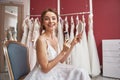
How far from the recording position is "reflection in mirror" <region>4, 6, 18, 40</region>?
10.8 feet

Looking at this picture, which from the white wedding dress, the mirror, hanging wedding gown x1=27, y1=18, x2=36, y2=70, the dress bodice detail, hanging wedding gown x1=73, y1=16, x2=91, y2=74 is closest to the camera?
the white wedding dress

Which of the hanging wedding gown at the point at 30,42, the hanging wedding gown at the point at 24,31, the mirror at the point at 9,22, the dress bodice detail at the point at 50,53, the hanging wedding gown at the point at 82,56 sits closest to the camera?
the dress bodice detail at the point at 50,53

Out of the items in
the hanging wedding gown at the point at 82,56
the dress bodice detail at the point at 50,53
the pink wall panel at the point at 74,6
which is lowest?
the hanging wedding gown at the point at 82,56

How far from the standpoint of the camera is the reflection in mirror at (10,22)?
10.8ft

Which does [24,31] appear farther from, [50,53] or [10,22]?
[50,53]

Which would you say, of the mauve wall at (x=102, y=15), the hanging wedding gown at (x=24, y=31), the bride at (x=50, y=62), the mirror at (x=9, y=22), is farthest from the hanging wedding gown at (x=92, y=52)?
the bride at (x=50, y=62)

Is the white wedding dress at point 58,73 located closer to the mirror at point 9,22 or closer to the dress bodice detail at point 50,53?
the dress bodice detail at point 50,53

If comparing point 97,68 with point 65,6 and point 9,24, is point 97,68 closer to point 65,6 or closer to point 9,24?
point 65,6

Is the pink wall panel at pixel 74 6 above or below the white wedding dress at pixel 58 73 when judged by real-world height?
above

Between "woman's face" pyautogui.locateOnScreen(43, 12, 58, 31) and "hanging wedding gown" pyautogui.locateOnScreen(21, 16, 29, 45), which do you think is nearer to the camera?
"woman's face" pyautogui.locateOnScreen(43, 12, 58, 31)

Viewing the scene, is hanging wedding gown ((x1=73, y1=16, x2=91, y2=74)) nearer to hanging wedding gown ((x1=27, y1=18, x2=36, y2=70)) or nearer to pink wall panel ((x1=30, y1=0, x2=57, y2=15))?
hanging wedding gown ((x1=27, y1=18, x2=36, y2=70))

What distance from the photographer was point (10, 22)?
10.9ft

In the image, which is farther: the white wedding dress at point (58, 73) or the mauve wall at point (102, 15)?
the mauve wall at point (102, 15)

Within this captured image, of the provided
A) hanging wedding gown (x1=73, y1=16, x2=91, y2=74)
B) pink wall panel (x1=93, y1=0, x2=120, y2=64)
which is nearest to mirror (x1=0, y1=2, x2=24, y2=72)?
hanging wedding gown (x1=73, y1=16, x2=91, y2=74)
